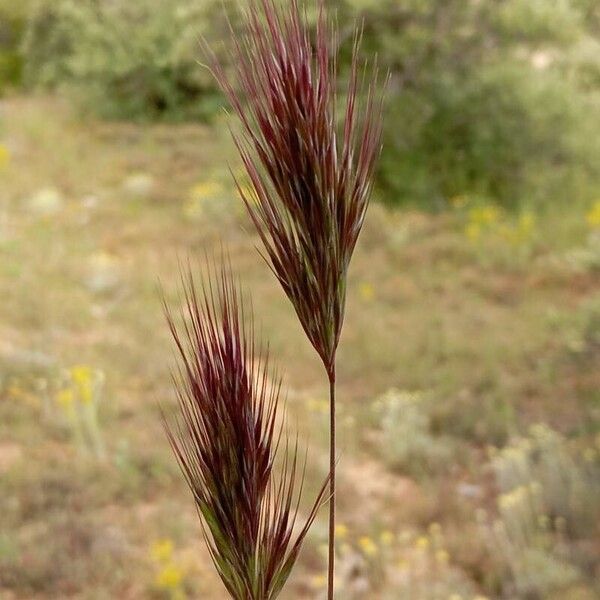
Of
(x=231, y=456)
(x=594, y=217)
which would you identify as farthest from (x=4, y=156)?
(x=231, y=456)

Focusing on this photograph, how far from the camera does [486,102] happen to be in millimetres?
5473

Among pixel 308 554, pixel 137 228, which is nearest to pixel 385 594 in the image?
pixel 308 554

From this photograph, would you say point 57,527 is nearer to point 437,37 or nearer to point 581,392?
point 581,392

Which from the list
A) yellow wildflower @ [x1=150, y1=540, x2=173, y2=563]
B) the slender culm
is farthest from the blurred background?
the slender culm

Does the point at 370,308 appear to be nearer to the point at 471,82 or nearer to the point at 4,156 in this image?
the point at 471,82

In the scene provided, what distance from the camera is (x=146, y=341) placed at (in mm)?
3768

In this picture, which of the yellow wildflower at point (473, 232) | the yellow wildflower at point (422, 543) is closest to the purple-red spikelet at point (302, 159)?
the yellow wildflower at point (422, 543)

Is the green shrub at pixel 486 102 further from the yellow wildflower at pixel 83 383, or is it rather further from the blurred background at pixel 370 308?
the yellow wildflower at pixel 83 383

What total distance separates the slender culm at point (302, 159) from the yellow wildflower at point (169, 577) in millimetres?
1813

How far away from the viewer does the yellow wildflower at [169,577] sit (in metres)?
2.31

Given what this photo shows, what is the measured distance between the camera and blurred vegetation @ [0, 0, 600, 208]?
5.00 meters

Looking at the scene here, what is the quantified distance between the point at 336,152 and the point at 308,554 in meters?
2.14

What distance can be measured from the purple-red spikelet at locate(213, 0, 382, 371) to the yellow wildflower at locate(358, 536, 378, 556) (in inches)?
73.5

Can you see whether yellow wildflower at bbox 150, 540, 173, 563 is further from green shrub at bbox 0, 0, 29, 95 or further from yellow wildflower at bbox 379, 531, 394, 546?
green shrub at bbox 0, 0, 29, 95
